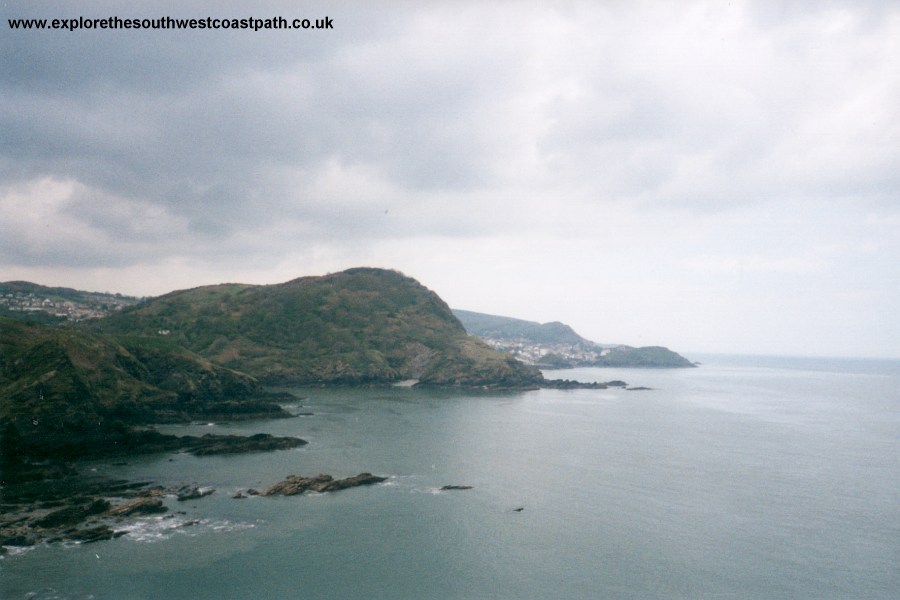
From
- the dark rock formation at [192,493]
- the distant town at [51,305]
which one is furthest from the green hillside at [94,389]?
the distant town at [51,305]

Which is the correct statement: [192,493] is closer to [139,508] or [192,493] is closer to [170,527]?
[139,508]

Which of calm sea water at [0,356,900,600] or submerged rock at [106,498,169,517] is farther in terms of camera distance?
submerged rock at [106,498,169,517]

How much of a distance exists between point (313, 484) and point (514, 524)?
732 inches

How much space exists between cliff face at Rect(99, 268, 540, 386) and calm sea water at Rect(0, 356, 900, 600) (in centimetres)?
5846

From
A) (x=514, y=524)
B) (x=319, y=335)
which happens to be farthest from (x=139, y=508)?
(x=319, y=335)

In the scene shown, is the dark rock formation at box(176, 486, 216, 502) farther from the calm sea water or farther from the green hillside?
the green hillside

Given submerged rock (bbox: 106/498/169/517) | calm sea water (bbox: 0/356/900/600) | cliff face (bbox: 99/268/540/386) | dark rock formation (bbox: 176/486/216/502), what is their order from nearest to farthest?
calm sea water (bbox: 0/356/900/600) → submerged rock (bbox: 106/498/169/517) → dark rock formation (bbox: 176/486/216/502) → cliff face (bbox: 99/268/540/386)

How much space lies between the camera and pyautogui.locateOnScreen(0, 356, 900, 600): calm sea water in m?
32.0

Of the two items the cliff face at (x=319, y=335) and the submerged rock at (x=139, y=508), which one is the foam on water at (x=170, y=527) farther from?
the cliff face at (x=319, y=335)

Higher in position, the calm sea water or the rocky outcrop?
the rocky outcrop

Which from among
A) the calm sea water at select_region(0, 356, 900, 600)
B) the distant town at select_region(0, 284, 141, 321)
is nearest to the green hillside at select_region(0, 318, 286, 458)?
the calm sea water at select_region(0, 356, 900, 600)

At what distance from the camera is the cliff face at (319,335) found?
455 feet

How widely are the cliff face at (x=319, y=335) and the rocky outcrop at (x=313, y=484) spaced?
278ft

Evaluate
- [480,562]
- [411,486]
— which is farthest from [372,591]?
[411,486]
